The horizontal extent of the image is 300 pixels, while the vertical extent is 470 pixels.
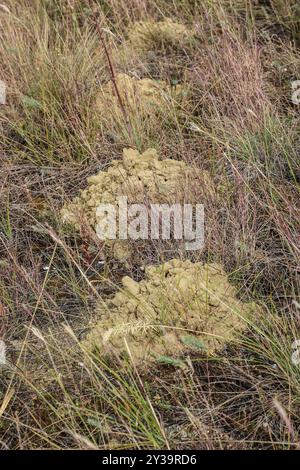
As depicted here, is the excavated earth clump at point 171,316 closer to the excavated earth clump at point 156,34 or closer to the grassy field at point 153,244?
the grassy field at point 153,244

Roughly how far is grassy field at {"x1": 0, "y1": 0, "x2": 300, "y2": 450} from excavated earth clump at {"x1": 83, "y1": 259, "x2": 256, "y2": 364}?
5 centimetres

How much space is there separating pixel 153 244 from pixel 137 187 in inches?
12.1

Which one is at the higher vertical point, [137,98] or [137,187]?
[137,98]

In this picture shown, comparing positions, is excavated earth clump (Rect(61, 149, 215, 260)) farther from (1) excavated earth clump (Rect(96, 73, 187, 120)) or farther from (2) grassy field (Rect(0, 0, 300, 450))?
(1) excavated earth clump (Rect(96, 73, 187, 120))

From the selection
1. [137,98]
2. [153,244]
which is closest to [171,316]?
[153,244]

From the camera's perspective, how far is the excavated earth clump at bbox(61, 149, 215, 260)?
119 inches

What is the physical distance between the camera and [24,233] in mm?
3205

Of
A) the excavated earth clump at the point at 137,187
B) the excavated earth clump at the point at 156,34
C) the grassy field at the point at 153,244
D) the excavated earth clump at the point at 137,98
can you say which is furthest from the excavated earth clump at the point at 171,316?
the excavated earth clump at the point at 156,34

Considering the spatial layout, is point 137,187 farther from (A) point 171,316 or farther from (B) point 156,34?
(B) point 156,34

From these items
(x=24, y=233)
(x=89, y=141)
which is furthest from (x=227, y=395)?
(x=89, y=141)

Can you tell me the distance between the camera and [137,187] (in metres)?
3.11

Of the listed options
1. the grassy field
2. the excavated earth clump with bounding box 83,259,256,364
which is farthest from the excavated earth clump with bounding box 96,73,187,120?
the excavated earth clump with bounding box 83,259,256,364

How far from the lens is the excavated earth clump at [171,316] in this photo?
247 centimetres
